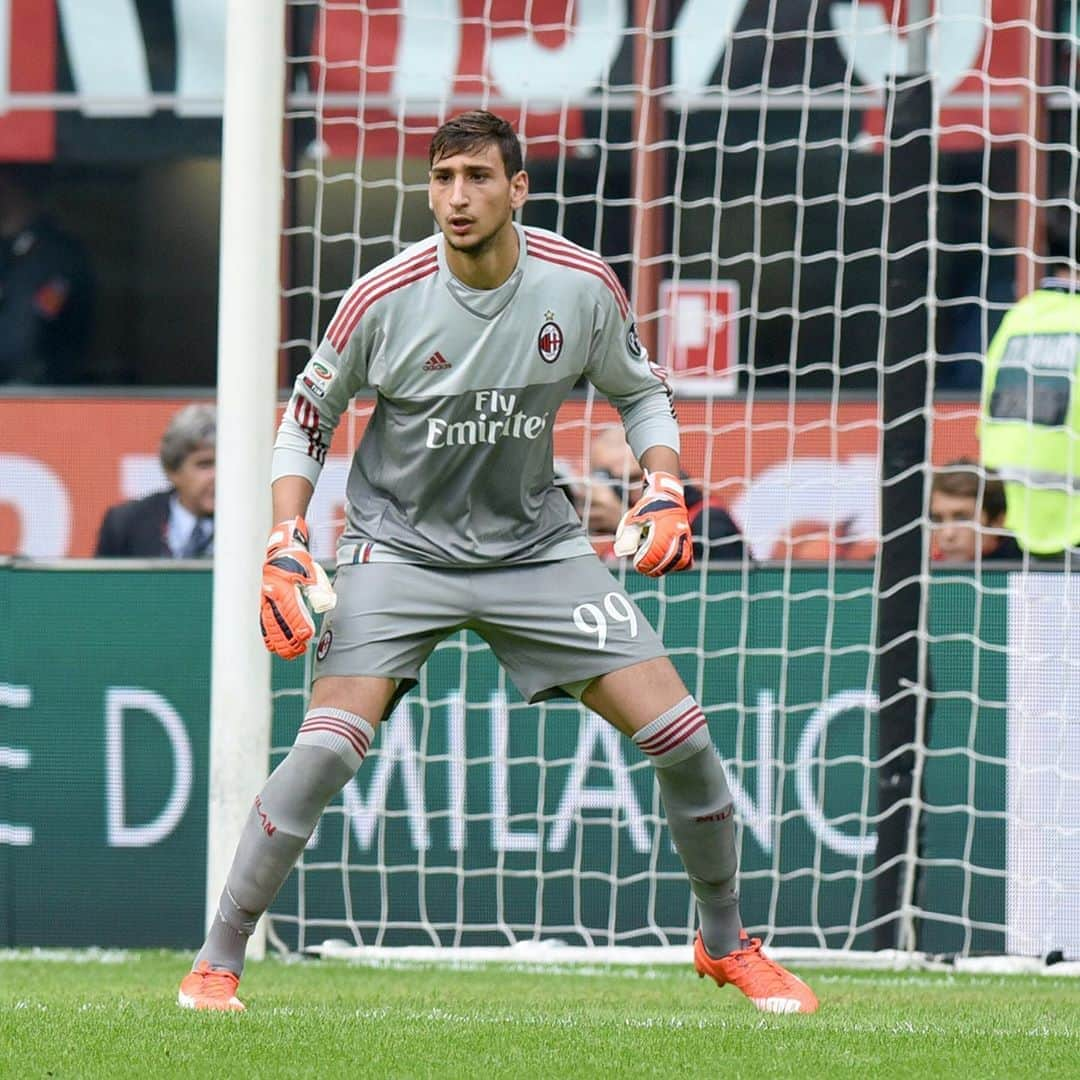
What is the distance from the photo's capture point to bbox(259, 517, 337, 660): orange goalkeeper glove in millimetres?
4777

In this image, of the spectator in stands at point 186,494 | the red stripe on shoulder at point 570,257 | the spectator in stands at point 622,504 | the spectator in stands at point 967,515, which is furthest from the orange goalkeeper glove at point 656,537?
the spectator in stands at point 186,494

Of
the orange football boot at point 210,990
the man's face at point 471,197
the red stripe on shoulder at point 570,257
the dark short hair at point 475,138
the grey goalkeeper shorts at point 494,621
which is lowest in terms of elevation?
the orange football boot at point 210,990

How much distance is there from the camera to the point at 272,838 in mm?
4816

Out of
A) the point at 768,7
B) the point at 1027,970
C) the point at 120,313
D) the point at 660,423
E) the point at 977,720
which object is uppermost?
the point at 768,7

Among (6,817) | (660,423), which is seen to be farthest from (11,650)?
(660,423)

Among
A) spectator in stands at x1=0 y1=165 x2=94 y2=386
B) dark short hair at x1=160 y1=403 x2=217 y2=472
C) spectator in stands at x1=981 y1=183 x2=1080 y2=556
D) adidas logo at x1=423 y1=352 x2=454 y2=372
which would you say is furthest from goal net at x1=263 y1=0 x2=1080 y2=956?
spectator in stands at x1=0 y1=165 x2=94 y2=386

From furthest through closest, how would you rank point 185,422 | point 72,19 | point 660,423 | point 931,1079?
1. point 72,19
2. point 185,422
3. point 660,423
4. point 931,1079

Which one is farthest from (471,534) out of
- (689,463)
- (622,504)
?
(689,463)

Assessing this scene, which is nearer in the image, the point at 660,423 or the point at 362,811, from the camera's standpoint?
the point at 660,423

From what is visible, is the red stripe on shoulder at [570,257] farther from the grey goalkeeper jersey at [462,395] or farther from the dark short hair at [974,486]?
the dark short hair at [974,486]

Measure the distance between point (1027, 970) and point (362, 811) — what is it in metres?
2.02

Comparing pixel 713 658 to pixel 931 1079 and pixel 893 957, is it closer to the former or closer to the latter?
pixel 893 957

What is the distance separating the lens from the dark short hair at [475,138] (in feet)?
15.7

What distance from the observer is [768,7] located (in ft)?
30.3
